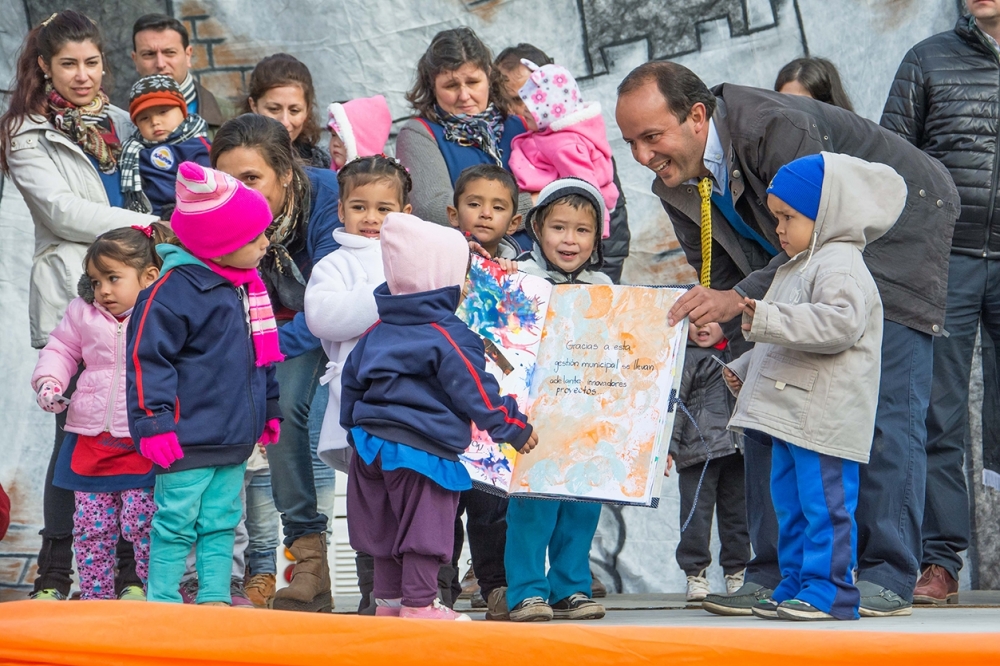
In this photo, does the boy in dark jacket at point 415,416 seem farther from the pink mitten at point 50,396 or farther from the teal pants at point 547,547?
the pink mitten at point 50,396

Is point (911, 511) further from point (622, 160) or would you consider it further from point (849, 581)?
point (622, 160)

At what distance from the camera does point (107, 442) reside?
12.6ft

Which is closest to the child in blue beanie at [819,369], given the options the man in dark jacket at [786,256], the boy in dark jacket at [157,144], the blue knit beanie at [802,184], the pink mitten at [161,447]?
the blue knit beanie at [802,184]

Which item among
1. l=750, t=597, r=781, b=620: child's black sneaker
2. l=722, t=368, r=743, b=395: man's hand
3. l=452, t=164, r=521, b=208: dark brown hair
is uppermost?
l=452, t=164, r=521, b=208: dark brown hair

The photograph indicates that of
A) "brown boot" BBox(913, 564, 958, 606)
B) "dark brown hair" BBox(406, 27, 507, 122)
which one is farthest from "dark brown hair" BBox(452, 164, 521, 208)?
"brown boot" BBox(913, 564, 958, 606)

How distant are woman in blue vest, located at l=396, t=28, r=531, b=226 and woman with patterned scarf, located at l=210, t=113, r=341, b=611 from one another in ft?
1.57

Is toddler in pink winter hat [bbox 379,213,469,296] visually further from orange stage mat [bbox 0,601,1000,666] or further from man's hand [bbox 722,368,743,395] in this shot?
Answer: orange stage mat [bbox 0,601,1000,666]

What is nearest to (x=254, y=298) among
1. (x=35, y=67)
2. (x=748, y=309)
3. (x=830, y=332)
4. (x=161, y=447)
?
(x=161, y=447)

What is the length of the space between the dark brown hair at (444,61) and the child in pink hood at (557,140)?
0.21 m

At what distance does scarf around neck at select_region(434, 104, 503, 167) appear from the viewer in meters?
4.60

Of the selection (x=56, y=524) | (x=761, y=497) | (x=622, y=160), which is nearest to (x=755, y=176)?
(x=761, y=497)

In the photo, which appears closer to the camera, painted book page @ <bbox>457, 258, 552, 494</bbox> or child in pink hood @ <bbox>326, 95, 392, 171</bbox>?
painted book page @ <bbox>457, 258, 552, 494</bbox>

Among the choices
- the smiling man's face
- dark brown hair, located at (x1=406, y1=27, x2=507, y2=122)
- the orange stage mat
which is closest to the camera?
the orange stage mat

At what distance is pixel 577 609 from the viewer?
3.57 metres
